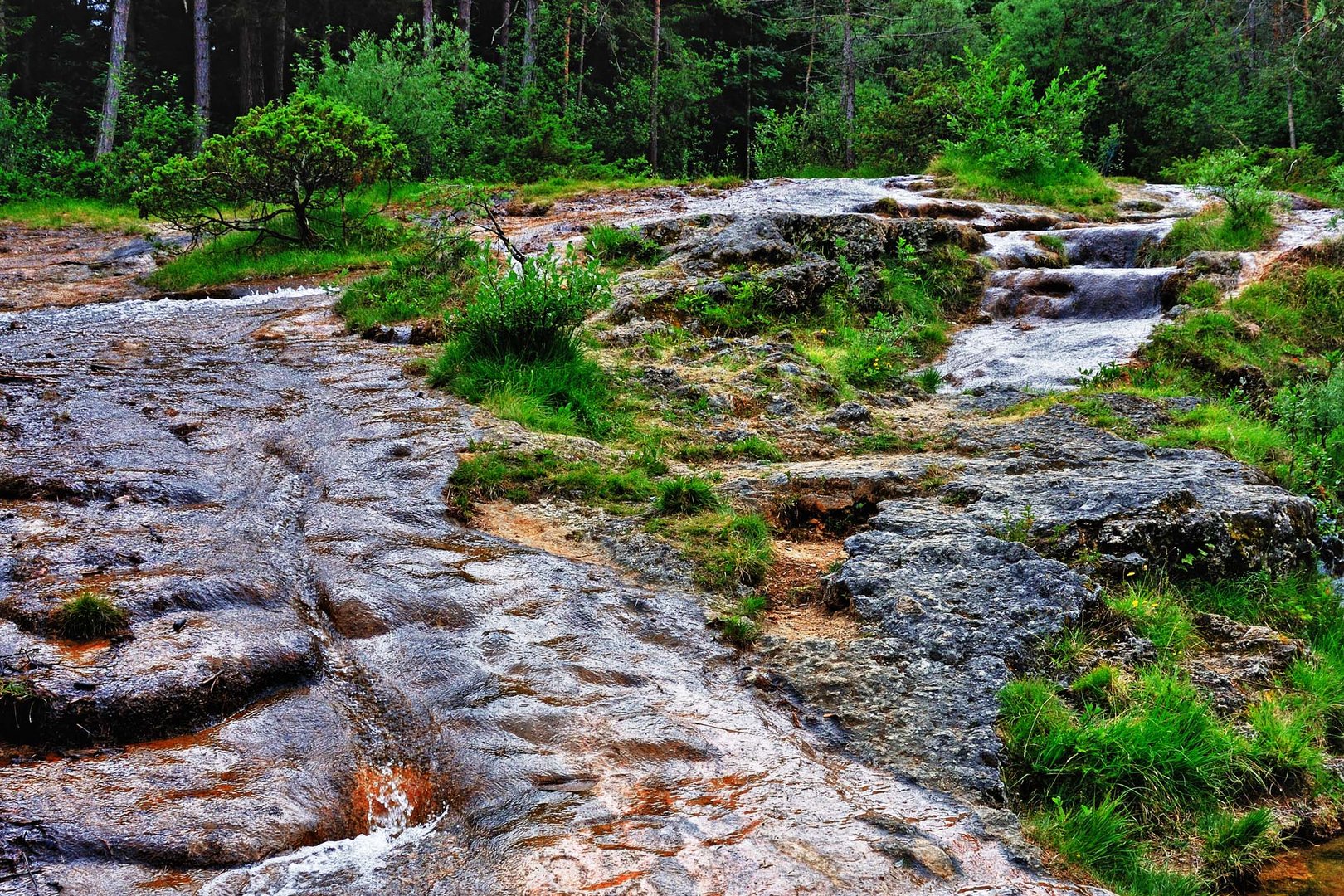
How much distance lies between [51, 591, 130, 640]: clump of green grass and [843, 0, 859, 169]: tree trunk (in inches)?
752

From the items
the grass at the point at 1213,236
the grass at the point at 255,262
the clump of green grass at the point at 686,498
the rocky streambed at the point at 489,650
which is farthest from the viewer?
the grass at the point at 255,262

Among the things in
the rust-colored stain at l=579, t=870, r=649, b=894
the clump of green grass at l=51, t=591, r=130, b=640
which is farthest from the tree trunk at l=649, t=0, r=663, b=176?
the rust-colored stain at l=579, t=870, r=649, b=894

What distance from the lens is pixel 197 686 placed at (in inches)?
116

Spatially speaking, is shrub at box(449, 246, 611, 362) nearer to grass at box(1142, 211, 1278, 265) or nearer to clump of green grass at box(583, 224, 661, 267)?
clump of green grass at box(583, 224, 661, 267)

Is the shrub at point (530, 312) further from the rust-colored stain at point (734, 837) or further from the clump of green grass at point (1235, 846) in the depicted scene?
the clump of green grass at point (1235, 846)

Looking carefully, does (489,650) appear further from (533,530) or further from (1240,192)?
(1240,192)

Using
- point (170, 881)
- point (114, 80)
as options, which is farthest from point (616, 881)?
point (114, 80)

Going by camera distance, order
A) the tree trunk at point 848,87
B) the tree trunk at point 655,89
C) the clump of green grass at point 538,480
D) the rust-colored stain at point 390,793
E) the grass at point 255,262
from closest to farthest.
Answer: the rust-colored stain at point 390,793 < the clump of green grass at point 538,480 < the grass at point 255,262 < the tree trunk at point 848,87 < the tree trunk at point 655,89

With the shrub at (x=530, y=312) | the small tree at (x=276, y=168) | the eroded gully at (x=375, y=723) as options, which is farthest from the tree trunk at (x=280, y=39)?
the eroded gully at (x=375, y=723)

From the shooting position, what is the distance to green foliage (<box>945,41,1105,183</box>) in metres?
14.1

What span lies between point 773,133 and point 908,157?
15.4 feet

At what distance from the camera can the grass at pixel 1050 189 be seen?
1352 cm

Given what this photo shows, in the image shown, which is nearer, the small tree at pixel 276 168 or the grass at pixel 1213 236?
the grass at pixel 1213 236

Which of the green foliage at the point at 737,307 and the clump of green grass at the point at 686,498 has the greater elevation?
the green foliage at the point at 737,307
